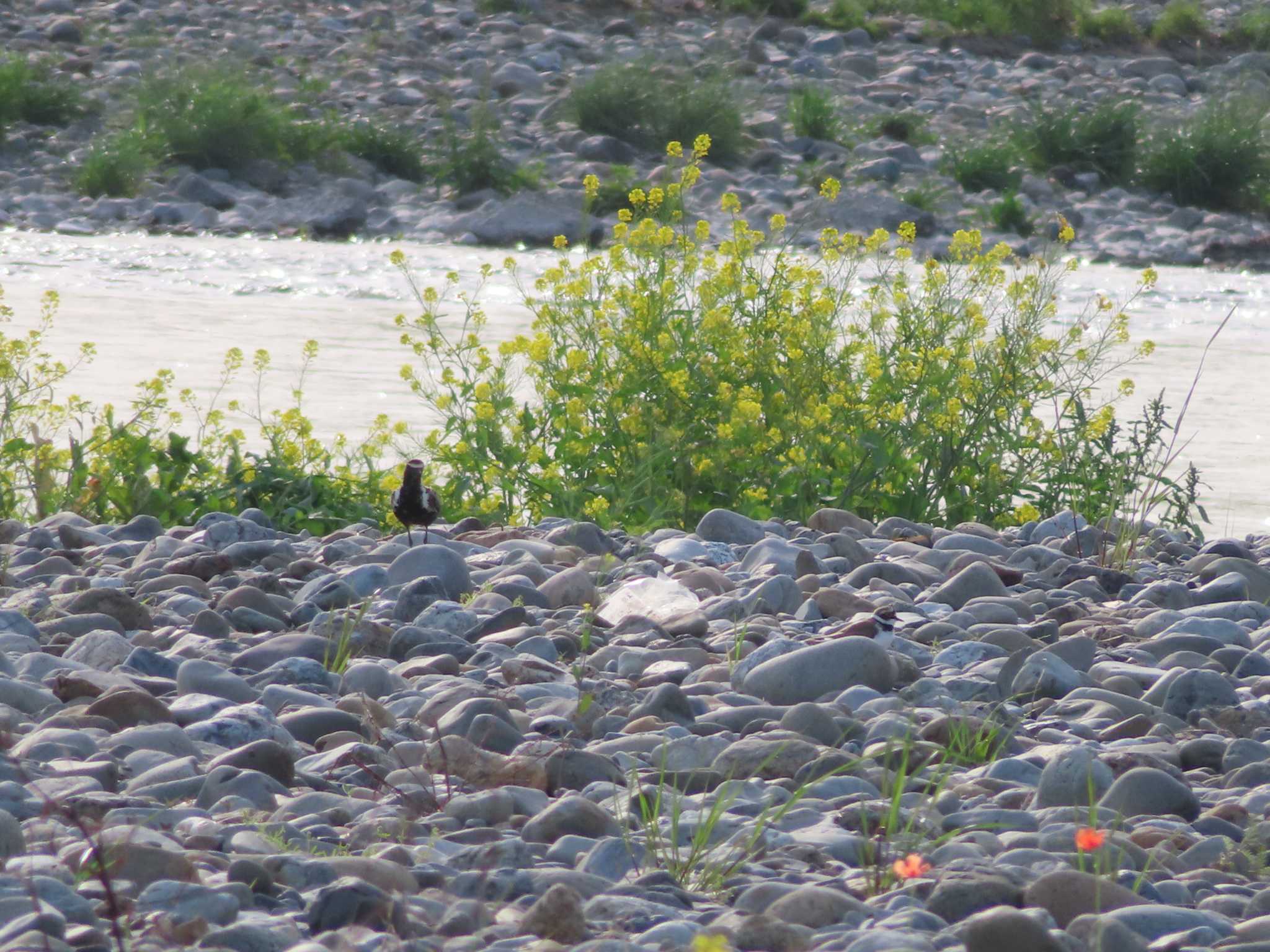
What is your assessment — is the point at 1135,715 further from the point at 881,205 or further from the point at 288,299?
the point at 881,205

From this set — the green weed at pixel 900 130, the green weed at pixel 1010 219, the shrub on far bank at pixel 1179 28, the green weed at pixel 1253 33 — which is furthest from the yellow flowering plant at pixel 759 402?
the green weed at pixel 1253 33

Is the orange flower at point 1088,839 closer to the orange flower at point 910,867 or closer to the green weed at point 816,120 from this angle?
the orange flower at point 910,867

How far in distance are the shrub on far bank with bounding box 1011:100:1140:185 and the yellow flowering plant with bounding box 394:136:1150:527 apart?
433 inches

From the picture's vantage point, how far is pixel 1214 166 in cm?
1544

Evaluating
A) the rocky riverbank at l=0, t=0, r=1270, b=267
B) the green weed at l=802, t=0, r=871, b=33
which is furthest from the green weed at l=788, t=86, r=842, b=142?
the green weed at l=802, t=0, r=871, b=33

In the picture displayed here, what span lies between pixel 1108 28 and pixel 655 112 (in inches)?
309

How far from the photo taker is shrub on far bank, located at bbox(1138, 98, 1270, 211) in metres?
15.4

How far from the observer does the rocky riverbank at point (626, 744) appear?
2281mm

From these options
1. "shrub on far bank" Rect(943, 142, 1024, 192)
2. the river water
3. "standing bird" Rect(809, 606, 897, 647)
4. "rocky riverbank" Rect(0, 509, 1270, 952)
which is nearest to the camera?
"rocky riverbank" Rect(0, 509, 1270, 952)

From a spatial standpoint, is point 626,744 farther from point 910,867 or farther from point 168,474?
point 168,474

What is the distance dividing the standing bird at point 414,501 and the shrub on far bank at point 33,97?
12673 millimetres

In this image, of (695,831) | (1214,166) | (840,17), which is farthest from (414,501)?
(840,17)

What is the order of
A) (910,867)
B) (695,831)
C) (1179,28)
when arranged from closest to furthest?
(910,867), (695,831), (1179,28)

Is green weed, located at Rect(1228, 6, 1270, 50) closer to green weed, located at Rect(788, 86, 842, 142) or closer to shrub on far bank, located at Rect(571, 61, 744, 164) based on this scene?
green weed, located at Rect(788, 86, 842, 142)
